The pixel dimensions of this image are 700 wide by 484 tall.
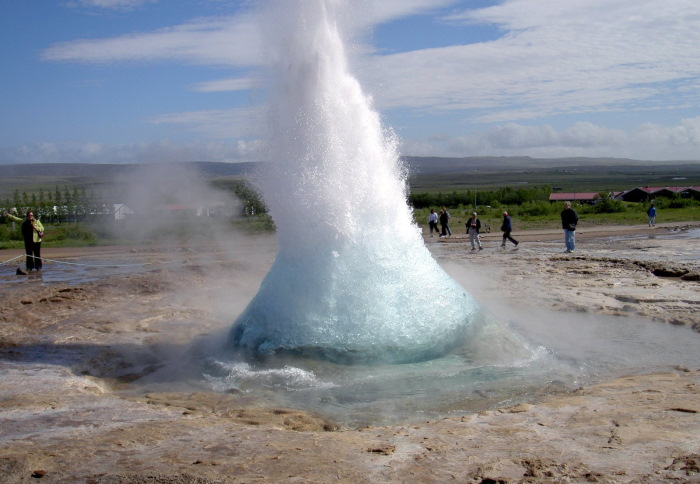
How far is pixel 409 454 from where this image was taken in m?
4.00

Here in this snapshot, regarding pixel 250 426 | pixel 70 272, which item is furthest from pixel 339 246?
pixel 70 272

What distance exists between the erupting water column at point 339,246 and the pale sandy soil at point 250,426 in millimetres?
1179

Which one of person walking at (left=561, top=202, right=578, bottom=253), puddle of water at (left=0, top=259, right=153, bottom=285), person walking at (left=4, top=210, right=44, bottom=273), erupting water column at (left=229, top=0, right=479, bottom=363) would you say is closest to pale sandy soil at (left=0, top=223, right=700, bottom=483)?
erupting water column at (left=229, top=0, right=479, bottom=363)

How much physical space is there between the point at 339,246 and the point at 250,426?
2619 mm

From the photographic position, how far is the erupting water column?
21.4 feet

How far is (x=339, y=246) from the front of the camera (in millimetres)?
7008

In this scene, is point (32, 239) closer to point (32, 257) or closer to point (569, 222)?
point (32, 257)

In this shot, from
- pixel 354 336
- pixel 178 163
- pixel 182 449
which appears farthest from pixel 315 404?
pixel 178 163

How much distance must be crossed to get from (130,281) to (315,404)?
7.72 meters

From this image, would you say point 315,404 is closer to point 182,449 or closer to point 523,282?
point 182,449

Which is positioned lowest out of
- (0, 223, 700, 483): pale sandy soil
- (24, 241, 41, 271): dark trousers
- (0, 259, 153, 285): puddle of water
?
(0, 223, 700, 483): pale sandy soil

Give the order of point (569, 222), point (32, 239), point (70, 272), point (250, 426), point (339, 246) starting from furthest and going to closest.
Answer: point (569, 222) → point (32, 239) → point (70, 272) → point (339, 246) → point (250, 426)

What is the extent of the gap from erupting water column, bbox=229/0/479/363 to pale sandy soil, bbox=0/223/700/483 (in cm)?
118

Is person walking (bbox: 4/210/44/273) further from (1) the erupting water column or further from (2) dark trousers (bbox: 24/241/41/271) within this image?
(1) the erupting water column
